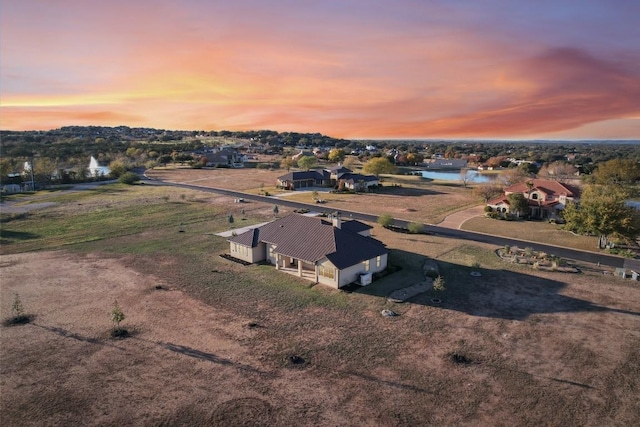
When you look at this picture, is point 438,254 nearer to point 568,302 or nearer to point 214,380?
point 568,302

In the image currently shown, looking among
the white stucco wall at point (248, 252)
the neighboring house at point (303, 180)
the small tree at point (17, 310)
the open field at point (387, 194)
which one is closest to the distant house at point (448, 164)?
the open field at point (387, 194)

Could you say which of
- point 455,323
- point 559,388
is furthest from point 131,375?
point 559,388

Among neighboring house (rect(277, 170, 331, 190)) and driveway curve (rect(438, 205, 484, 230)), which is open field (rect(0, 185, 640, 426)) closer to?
driveway curve (rect(438, 205, 484, 230))

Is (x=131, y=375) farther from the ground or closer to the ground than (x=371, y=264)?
closer to the ground

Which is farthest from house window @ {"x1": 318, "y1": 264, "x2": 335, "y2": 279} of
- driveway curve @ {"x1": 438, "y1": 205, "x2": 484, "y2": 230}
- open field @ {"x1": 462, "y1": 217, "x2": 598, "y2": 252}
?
open field @ {"x1": 462, "y1": 217, "x2": 598, "y2": 252}

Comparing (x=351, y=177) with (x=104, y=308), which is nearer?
(x=104, y=308)

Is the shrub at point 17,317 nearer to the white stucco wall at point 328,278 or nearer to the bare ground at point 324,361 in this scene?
the bare ground at point 324,361

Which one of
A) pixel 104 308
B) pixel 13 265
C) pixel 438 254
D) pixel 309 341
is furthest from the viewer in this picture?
pixel 438 254
